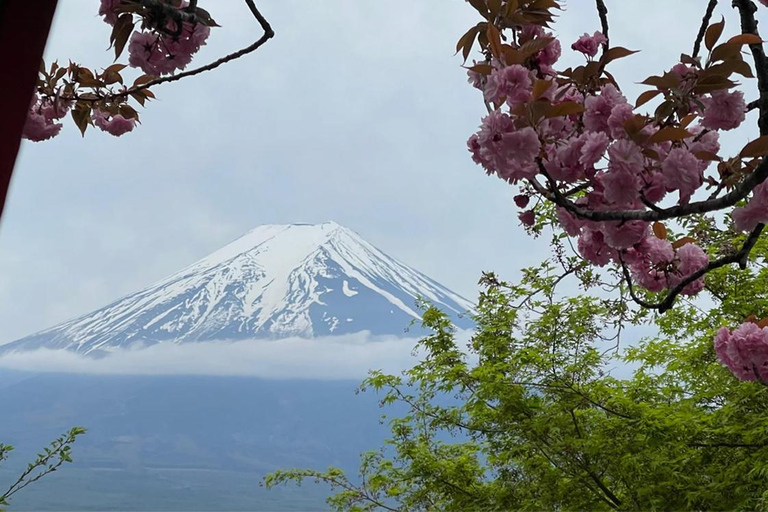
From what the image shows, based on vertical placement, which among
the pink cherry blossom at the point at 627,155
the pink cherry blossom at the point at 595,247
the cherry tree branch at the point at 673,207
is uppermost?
the pink cherry blossom at the point at 627,155

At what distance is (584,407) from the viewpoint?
2883 mm

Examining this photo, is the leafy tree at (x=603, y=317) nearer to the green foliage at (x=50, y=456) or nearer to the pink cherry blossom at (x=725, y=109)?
the pink cherry blossom at (x=725, y=109)

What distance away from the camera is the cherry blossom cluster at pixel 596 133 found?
78cm

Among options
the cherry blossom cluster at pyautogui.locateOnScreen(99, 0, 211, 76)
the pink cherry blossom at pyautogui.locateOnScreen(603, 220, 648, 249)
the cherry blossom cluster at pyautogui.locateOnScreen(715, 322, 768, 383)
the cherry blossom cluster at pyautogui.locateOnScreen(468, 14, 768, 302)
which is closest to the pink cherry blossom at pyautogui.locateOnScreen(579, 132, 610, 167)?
the cherry blossom cluster at pyautogui.locateOnScreen(468, 14, 768, 302)

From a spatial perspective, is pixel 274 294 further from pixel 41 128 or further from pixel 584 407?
pixel 41 128

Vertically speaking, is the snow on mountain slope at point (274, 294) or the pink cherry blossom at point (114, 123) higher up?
the snow on mountain slope at point (274, 294)

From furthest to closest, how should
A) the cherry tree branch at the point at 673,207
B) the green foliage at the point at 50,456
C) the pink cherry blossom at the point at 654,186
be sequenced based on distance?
1. the green foliage at the point at 50,456
2. the pink cherry blossom at the point at 654,186
3. the cherry tree branch at the point at 673,207

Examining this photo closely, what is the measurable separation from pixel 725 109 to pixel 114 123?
1117 millimetres

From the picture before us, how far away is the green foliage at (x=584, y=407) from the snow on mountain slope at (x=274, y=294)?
27632 millimetres

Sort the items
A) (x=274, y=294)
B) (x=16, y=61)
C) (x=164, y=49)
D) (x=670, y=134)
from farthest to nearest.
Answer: (x=274, y=294), (x=164, y=49), (x=670, y=134), (x=16, y=61)

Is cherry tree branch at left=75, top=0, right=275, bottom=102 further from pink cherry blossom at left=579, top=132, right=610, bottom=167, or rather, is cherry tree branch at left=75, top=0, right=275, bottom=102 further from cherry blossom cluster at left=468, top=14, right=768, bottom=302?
pink cherry blossom at left=579, top=132, right=610, bottom=167

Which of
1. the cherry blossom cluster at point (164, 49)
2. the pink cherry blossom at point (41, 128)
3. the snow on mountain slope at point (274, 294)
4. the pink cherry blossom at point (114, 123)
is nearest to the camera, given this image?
the cherry blossom cluster at point (164, 49)

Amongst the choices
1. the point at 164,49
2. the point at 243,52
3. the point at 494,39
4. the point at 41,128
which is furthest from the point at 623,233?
the point at 41,128

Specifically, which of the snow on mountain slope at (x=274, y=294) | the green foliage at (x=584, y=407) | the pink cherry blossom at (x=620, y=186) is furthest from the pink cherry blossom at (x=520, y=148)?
the snow on mountain slope at (x=274, y=294)
